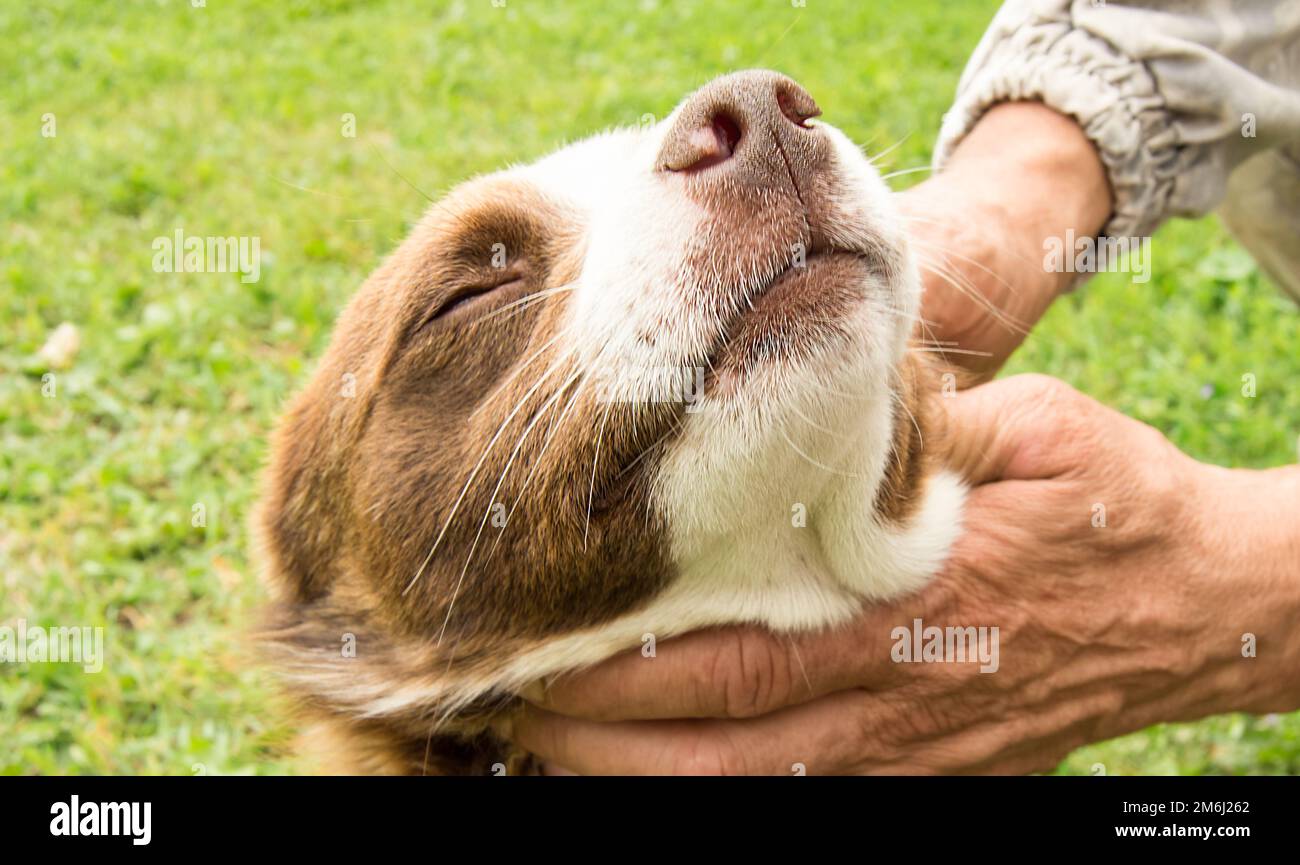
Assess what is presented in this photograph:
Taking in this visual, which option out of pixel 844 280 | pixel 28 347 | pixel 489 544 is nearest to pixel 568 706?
pixel 489 544

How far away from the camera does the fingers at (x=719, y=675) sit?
3.16 metres

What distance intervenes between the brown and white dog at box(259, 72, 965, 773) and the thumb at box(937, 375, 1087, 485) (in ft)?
0.30

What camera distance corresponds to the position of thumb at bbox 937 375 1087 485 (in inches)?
135

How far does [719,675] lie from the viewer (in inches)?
125

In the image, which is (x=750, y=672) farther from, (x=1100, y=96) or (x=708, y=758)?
(x=1100, y=96)

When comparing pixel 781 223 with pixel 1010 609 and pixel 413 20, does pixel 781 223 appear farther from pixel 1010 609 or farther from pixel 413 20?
pixel 413 20

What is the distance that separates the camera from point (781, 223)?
267 cm

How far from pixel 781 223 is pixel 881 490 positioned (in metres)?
0.80

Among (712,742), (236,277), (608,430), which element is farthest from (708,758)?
(236,277)

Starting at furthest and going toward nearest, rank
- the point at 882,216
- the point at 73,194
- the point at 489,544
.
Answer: the point at 73,194 < the point at 489,544 < the point at 882,216

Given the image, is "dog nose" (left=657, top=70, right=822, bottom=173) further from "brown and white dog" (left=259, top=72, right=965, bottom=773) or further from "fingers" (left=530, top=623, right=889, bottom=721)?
"fingers" (left=530, top=623, right=889, bottom=721)

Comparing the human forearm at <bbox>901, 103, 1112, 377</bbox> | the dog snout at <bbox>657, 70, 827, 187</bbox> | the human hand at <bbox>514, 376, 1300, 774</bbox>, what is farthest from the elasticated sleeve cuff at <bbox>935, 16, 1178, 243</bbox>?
the dog snout at <bbox>657, 70, 827, 187</bbox>

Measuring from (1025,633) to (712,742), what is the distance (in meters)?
0.92

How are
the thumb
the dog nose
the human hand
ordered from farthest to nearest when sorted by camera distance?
the thumb, the human hand, the dog nose
